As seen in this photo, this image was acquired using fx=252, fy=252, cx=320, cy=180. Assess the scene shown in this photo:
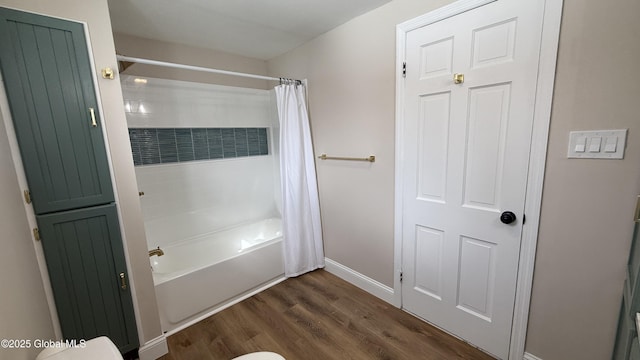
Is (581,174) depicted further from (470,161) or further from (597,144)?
(470,161)

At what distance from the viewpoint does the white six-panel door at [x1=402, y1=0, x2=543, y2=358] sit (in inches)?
51.9

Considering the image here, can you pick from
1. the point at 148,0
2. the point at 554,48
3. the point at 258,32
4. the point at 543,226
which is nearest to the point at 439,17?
the point at 554,48

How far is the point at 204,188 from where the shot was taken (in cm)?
272

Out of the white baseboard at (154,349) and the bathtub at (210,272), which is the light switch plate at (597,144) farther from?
the white baseboard at (154,349)

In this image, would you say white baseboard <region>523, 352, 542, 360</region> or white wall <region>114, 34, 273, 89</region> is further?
white wall <region>114, 34, 273, 89</region>

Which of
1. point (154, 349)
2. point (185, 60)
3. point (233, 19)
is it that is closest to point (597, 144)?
point (233, 19)

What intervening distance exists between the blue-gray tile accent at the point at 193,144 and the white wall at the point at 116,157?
901 mm

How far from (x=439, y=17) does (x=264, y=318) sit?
2426 mm

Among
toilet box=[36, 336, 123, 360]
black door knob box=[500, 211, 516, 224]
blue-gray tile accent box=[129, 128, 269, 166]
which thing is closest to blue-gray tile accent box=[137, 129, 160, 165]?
blue-gray tile accent box=[129, 128, 269, 166]

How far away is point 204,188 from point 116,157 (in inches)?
50.4

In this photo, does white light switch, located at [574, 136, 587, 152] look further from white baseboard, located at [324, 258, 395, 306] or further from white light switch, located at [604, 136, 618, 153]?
white baseboard, located at [324, 258, 395, 306]

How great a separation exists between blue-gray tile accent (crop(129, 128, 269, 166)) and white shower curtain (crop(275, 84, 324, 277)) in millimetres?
754

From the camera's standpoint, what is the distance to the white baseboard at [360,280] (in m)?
2.13

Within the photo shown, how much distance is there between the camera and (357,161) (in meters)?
2.16
